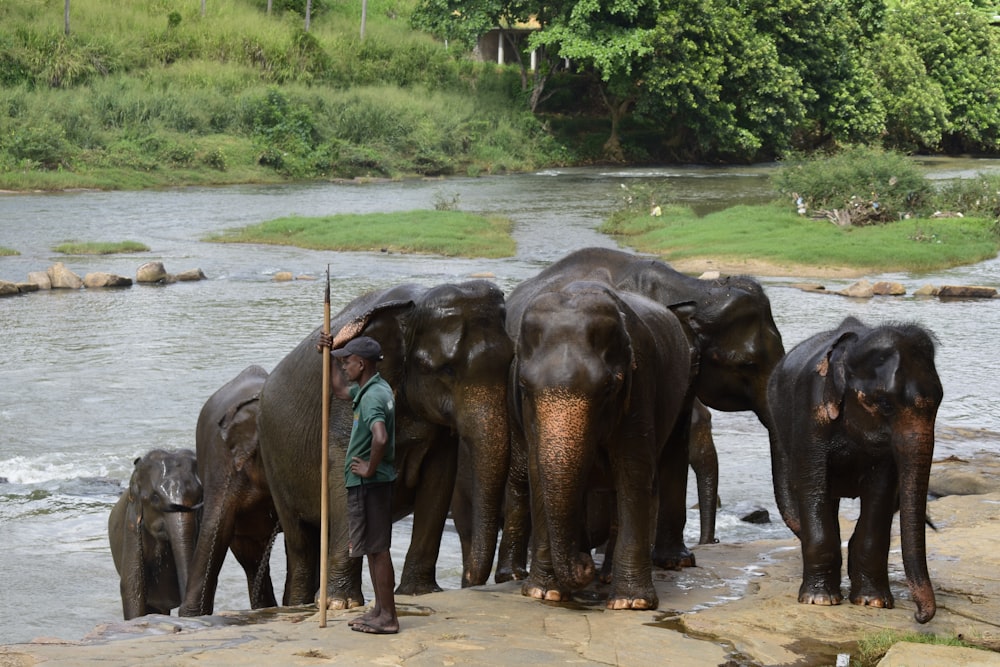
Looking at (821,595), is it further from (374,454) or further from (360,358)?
(360,358)

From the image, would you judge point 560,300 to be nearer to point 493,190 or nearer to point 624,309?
point 624,309

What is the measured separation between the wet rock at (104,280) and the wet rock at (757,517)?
593 inches

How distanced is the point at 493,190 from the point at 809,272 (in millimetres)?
16718

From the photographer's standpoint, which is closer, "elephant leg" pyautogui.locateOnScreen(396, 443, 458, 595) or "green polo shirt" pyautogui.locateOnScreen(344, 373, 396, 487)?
"green polo shirt" pyautogui.locateOnScreen(344, 373, 396, 487)

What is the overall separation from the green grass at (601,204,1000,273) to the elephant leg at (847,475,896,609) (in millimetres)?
18841

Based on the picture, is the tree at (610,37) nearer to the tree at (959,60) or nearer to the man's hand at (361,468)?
the tree at (959,60)

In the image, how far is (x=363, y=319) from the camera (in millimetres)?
6195

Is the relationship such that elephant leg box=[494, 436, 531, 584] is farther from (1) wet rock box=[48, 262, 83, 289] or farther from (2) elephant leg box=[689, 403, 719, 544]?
(1) wet rock box=[48, 262, 83, 289]

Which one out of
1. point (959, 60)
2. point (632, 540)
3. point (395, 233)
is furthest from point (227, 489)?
point (959, 60)

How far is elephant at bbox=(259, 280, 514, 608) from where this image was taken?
6.14 metres

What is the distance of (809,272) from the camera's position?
2439 centimetres

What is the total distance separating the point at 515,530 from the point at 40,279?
1747 cm

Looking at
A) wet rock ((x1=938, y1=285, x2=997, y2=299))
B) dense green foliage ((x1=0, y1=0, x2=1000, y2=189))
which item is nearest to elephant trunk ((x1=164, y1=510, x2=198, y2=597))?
wet rock ((x1=938, y1=285, x2=997, y2=299))

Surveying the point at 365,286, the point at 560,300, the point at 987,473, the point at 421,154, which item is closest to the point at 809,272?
the point at 365,286
